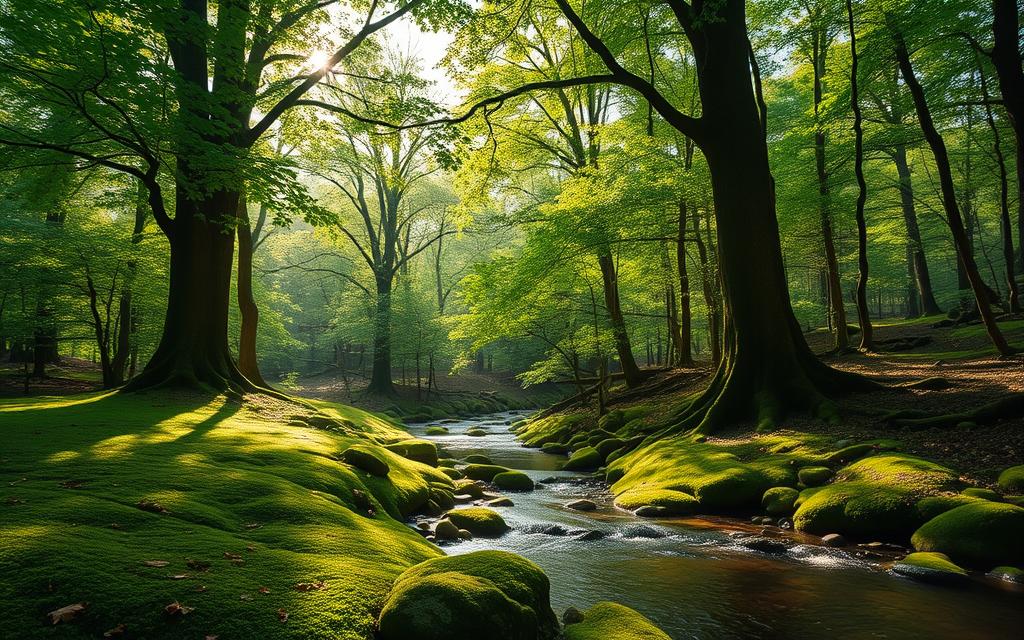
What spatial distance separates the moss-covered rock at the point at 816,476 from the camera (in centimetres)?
708

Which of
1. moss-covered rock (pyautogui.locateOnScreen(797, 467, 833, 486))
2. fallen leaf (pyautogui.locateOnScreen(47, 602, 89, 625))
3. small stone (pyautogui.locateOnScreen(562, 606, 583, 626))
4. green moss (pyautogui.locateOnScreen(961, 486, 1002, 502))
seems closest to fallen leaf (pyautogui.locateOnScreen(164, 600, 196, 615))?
fallen leaf (pyautogui.locateOnScreen(47, 602, 89, 625))

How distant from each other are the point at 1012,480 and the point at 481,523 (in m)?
6.07

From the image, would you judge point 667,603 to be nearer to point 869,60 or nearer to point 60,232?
point 869,60

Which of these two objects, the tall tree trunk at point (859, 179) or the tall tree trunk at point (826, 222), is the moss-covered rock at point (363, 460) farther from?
the tall tree trunk at point (826, 222)

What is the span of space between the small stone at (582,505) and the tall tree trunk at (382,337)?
72.7 feet

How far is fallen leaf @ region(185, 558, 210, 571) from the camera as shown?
334cm

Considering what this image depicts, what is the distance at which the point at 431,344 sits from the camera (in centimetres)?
Result: 3148

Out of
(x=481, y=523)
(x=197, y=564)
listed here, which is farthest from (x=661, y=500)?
Result: (x=197, y=564)

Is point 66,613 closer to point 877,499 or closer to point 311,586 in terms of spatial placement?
point 311,586

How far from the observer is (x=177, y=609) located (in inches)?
111

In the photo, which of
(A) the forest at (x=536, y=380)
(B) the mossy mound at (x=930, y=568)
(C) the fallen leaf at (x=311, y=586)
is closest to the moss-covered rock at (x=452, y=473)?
(A) the forest at (x=536, y=380)

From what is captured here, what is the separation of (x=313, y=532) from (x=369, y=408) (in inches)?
1023

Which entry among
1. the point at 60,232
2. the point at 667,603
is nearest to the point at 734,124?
the point at 667,603

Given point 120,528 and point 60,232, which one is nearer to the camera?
point 120,528
